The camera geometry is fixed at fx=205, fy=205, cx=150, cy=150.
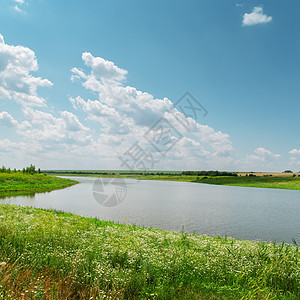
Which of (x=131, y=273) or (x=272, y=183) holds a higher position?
(x=131, y=273)

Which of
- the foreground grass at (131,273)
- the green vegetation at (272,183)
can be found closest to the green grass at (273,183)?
the green vegetation at (272,183)

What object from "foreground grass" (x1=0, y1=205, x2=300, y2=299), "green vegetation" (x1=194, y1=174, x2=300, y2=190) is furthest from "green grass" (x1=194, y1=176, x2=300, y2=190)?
"foreground grass" (x1=0, y1=205, x2=300, y2=299)

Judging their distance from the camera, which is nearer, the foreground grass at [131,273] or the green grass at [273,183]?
the foreground grass at [131,273]

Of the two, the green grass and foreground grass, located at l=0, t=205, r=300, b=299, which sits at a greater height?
foreground grass, located at l=0, t=205, r=300, b=299

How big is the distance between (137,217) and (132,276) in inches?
592

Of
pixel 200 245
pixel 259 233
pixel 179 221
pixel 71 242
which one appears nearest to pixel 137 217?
pixel 179 221

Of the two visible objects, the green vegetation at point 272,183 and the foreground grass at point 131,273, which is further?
the green vegetation at point 272,183

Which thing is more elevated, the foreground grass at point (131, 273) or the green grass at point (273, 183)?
the foreground grass at point (131, 273)

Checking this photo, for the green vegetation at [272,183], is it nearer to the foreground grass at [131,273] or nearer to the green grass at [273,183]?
the green grass at [273,183]

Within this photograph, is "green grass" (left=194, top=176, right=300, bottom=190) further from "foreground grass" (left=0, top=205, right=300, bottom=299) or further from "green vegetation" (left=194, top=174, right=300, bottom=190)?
"foreground grass" (left=0, top=205, right=300, bottom=299)

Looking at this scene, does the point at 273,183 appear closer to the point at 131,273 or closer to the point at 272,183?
the point at 272,183

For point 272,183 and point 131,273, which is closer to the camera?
point 131,273

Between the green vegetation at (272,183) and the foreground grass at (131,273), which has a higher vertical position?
the foreground grass at (131,273)

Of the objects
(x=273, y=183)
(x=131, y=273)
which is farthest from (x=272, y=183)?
(x=131, y=273)
